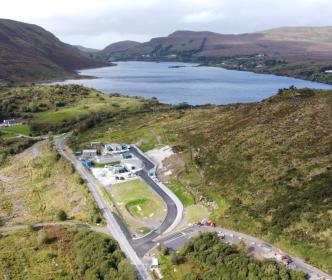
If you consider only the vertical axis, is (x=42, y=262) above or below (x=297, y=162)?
below

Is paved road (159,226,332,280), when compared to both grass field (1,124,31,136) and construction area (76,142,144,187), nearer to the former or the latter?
construction area (76,142,144,187)

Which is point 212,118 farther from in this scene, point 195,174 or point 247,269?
point 247,269

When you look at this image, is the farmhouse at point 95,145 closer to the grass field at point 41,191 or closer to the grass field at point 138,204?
the grass field at point 41,191

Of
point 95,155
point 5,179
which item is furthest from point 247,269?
point 5,179

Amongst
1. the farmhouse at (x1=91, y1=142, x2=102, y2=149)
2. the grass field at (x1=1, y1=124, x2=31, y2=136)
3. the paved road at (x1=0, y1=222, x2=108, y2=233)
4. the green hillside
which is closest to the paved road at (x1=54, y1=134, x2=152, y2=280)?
the green hillside

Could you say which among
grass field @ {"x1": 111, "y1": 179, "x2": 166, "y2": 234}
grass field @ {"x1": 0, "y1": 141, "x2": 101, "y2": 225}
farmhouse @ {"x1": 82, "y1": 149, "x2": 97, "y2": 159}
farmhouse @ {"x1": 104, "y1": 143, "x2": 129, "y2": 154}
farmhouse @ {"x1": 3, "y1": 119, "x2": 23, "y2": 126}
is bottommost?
grass field @ {"x1": 0, "y1": 141, "x2": 101, "y2": 225}

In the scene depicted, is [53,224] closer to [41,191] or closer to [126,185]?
[126,185]

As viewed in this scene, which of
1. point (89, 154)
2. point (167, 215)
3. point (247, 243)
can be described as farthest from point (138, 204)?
point (89, 154)
